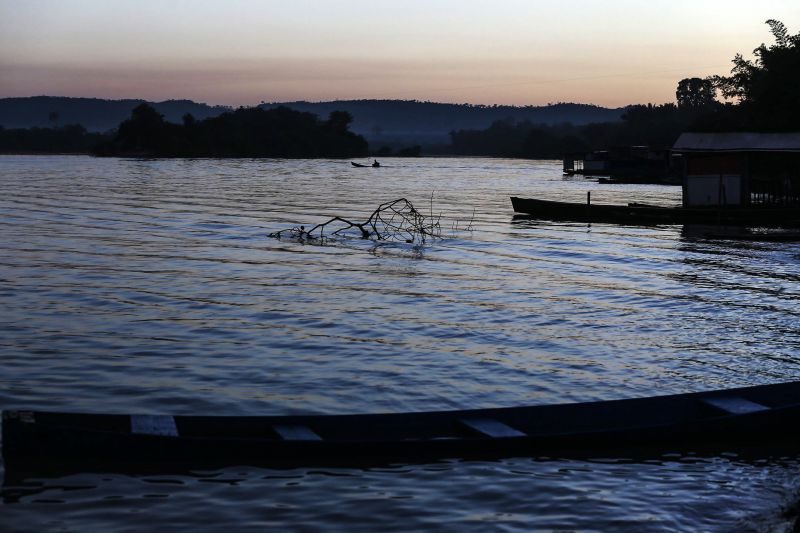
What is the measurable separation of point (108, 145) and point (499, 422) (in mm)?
197365

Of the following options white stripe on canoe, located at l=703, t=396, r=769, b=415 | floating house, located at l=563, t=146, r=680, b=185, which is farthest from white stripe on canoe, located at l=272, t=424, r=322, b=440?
floating house, located at l=563, t=146, r=680, b=185

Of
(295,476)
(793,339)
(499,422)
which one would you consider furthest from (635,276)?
(295,476)

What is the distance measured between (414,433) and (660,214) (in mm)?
35468

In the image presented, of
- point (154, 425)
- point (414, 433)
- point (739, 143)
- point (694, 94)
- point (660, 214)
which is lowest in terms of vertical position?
point (414, 433)

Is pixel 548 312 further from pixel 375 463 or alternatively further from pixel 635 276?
pixel 375 463

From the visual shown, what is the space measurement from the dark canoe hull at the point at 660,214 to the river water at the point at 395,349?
7.85 ft

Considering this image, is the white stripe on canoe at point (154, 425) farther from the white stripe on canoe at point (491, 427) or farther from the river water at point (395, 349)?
the white stripe on canoe at point (491, 427)

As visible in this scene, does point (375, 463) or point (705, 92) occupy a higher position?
point (705, 92)

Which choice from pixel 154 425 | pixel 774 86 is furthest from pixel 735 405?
pixel 774 86

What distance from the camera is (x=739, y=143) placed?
41.6m

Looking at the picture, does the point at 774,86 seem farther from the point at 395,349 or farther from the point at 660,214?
the point at 395,349

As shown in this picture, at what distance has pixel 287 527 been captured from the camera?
28.2 feet

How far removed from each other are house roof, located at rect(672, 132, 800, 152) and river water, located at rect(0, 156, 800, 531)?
188 inches

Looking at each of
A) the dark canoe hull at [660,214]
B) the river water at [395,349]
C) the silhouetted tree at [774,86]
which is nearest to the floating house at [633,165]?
the silhouetted tree at [774,86]
